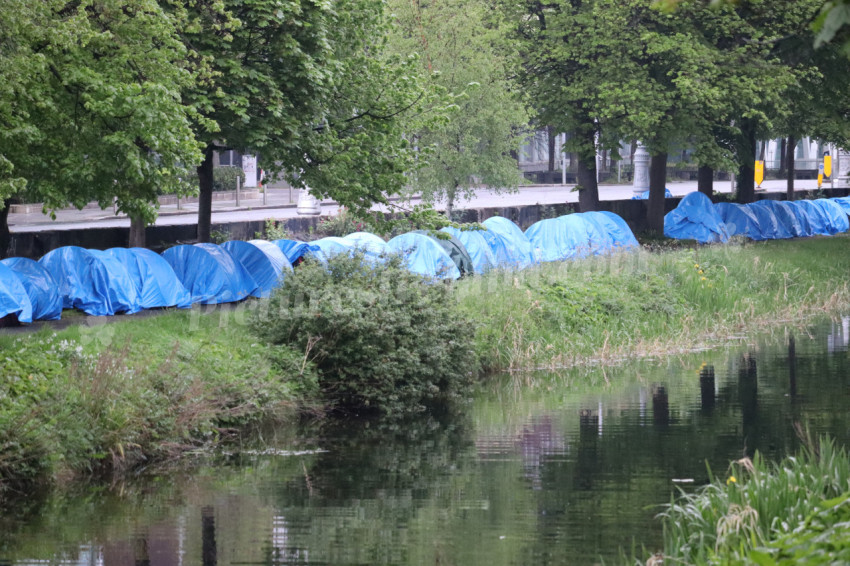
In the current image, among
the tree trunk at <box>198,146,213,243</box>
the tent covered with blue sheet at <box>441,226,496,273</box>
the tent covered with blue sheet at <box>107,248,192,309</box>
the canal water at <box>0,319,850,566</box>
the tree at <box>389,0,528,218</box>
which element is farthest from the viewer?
the tree at <box>389,0,528,218</box>

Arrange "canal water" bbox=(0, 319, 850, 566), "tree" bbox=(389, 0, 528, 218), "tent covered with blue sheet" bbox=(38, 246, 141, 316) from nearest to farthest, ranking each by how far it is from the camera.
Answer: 1. "canal water" bbox=(0, 319, 850, 566)
2. "tent covered with blue sheet" bbox=(38, 246, 141, 316)
3. "tree" bbox=(389, 0, 528, 218)

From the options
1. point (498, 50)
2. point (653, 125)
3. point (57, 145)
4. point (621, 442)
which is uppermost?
point (498, 50)

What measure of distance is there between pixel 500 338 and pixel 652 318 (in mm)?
4778

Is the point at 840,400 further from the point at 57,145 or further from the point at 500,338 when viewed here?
the point at 57,145

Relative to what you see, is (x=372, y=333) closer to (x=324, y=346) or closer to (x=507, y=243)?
(x=324, y=346)

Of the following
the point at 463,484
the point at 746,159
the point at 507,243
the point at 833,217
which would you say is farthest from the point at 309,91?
the point at 833,217

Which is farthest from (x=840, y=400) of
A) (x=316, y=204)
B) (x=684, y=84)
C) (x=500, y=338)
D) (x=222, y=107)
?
(x=316, y=204)

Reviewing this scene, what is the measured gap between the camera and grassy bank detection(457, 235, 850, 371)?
2088 centimetres

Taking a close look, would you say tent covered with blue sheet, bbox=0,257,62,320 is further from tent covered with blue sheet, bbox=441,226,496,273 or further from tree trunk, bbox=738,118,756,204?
tree trunk, bbox=738,118,756,204

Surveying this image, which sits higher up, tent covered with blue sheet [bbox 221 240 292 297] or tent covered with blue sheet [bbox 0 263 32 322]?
tent covered with blue sheet [bbox 221 240 292 297]

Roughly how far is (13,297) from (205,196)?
6655 millimetres

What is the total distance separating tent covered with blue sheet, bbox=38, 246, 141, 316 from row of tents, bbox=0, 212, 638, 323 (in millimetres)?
16

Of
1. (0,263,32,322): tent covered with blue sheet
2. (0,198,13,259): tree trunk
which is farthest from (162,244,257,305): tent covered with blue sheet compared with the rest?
(0,263,32,322): tent covered with blue sheet

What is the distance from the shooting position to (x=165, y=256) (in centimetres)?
2161
